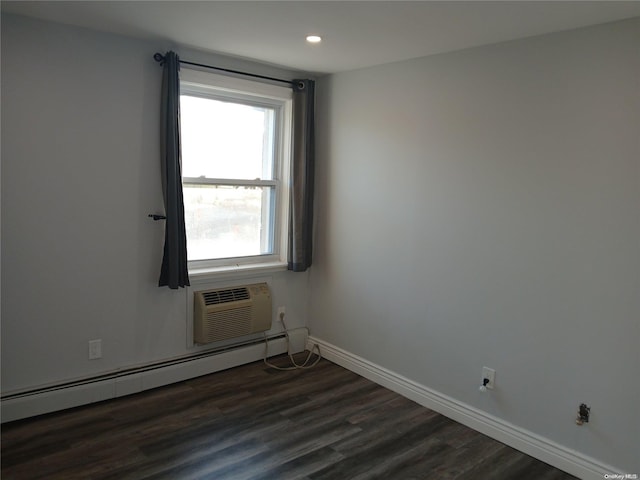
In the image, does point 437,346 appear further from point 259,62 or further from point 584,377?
point 259,62

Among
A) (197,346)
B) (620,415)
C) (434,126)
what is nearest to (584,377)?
(620,415)

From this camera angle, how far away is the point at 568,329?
256 centimetres

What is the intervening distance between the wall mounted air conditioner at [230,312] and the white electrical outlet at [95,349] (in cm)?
65

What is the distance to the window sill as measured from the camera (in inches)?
137

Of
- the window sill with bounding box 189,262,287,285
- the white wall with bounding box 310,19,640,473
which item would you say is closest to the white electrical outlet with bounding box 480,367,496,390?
the white wall with bounding box 310,19,640,473

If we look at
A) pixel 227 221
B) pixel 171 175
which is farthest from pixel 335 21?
pixel 227 221

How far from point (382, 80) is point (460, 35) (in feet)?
2.81

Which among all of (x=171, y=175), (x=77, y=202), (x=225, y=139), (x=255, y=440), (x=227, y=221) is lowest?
(x=255, y=440)

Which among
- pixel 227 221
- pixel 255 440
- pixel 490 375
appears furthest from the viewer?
pixel 227 221

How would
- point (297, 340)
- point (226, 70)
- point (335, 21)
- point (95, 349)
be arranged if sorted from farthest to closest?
point (297, 340) → point (226, 70) → point (95, 349) → point (335, 21)

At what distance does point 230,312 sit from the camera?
11.8ft

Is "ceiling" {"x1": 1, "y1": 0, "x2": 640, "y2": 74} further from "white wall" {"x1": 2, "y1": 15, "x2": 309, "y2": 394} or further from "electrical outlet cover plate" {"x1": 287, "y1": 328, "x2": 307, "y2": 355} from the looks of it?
"electrical outlet cover plate" {"x1": 287, "y1": 328, "x2": 307, "y2": 355}

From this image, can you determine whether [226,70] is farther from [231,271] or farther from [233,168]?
[231,271]

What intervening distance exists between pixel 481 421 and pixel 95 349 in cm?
239
